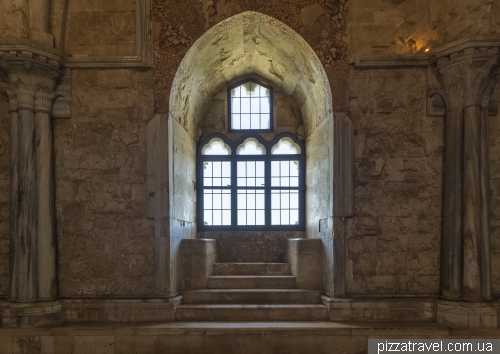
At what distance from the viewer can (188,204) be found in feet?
25.5

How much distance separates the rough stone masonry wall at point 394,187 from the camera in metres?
6.22

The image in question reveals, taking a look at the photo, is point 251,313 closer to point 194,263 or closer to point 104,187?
point 194,263

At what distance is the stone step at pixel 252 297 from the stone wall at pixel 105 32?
137 inches

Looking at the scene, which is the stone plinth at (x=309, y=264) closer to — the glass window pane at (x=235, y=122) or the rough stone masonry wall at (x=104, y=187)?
the rough stone masonry wall at (x=104, y=187)

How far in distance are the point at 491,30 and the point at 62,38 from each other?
5.49 m

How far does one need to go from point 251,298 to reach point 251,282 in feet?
1.25

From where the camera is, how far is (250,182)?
8.72m

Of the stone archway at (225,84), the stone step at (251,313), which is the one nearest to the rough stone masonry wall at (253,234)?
the stone archway at (225,84)

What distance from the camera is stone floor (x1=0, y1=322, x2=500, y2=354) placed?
18.5ft

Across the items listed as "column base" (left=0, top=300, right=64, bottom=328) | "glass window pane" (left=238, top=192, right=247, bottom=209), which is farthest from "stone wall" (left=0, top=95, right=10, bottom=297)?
"glass window pane" (left=238, top=192, right=247, bottom=209)

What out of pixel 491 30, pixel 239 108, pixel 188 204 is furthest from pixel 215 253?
pixel 491 30

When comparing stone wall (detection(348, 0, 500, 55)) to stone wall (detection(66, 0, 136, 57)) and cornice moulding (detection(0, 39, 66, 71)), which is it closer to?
stone wall (detection(66, 0, 136, 57))

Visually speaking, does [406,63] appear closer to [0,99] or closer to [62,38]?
[62,38]

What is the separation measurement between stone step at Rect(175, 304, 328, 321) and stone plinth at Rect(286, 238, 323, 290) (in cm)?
55
